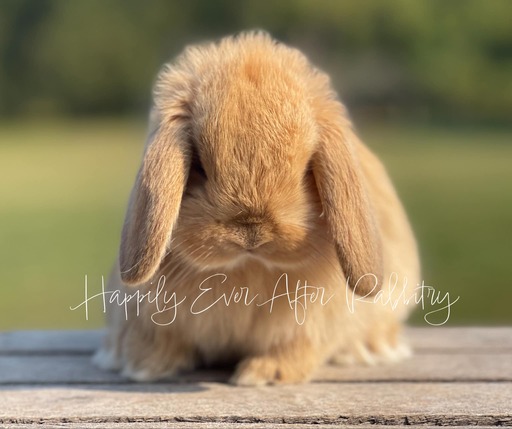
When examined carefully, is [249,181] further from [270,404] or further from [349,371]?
[349,371]

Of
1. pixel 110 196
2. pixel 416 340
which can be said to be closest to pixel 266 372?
pixel 416 340

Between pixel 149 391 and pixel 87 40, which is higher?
pixel 87 40

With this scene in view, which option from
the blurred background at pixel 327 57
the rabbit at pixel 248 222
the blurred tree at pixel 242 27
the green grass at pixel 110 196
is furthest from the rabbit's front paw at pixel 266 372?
the blurred tree at pixel 242 27

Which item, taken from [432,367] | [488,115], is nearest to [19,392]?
[432,367]

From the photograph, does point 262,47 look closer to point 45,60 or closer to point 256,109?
point 256,109

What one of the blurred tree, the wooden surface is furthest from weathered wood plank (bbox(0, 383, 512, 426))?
the blurred tree

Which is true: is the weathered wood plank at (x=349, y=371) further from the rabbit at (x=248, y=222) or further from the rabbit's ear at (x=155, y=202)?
the rabbit's ear at (x=155, y=202)

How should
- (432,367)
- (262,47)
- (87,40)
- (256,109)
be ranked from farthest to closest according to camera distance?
(87,40) → (432,367) → (262,47) → (256,109)

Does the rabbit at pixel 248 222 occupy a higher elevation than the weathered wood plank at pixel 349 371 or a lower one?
higher
